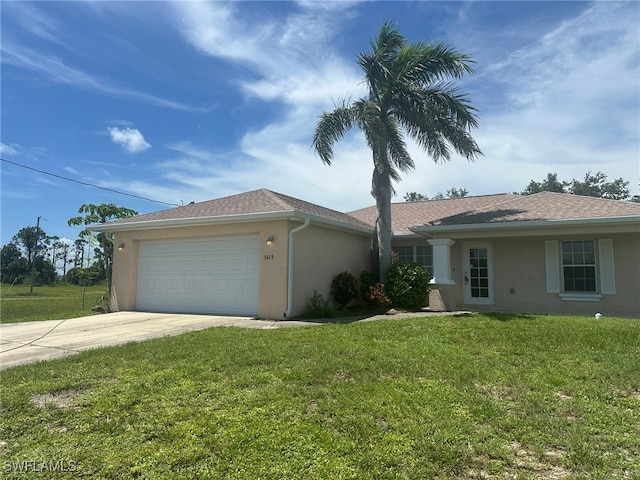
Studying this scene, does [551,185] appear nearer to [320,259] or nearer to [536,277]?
[536,277]

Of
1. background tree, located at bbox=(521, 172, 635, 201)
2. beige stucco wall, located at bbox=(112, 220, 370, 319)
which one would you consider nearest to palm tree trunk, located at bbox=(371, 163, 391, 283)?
beige stucco wall, located at bbox=(112, 220, 370, 319)

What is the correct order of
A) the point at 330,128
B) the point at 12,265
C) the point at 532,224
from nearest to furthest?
the point at 532,224 < the point at 330,128 < the point at 12,265

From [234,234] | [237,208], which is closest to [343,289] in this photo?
[234,234]

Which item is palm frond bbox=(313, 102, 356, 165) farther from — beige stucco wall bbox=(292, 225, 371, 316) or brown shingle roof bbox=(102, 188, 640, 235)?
beige stucco wall bbox=(292, 225, 371, 316)

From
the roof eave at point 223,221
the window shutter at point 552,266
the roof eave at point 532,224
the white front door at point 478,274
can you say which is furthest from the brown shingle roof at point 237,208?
the window shutter at point 552,266

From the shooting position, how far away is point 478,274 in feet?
43.7

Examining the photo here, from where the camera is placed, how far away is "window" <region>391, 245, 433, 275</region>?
48.4ft

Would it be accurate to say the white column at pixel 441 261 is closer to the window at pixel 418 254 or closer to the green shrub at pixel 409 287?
the green shrub at pixel 409 287

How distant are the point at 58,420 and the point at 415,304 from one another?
9656mm

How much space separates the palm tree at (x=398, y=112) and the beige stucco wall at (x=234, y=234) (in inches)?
153

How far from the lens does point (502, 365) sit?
209 inches

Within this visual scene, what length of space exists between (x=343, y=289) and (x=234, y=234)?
3825 millimetres

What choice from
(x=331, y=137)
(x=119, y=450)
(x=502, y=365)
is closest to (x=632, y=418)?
(x=502, y=365)

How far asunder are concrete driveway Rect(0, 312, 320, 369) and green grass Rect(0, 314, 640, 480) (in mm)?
1148
